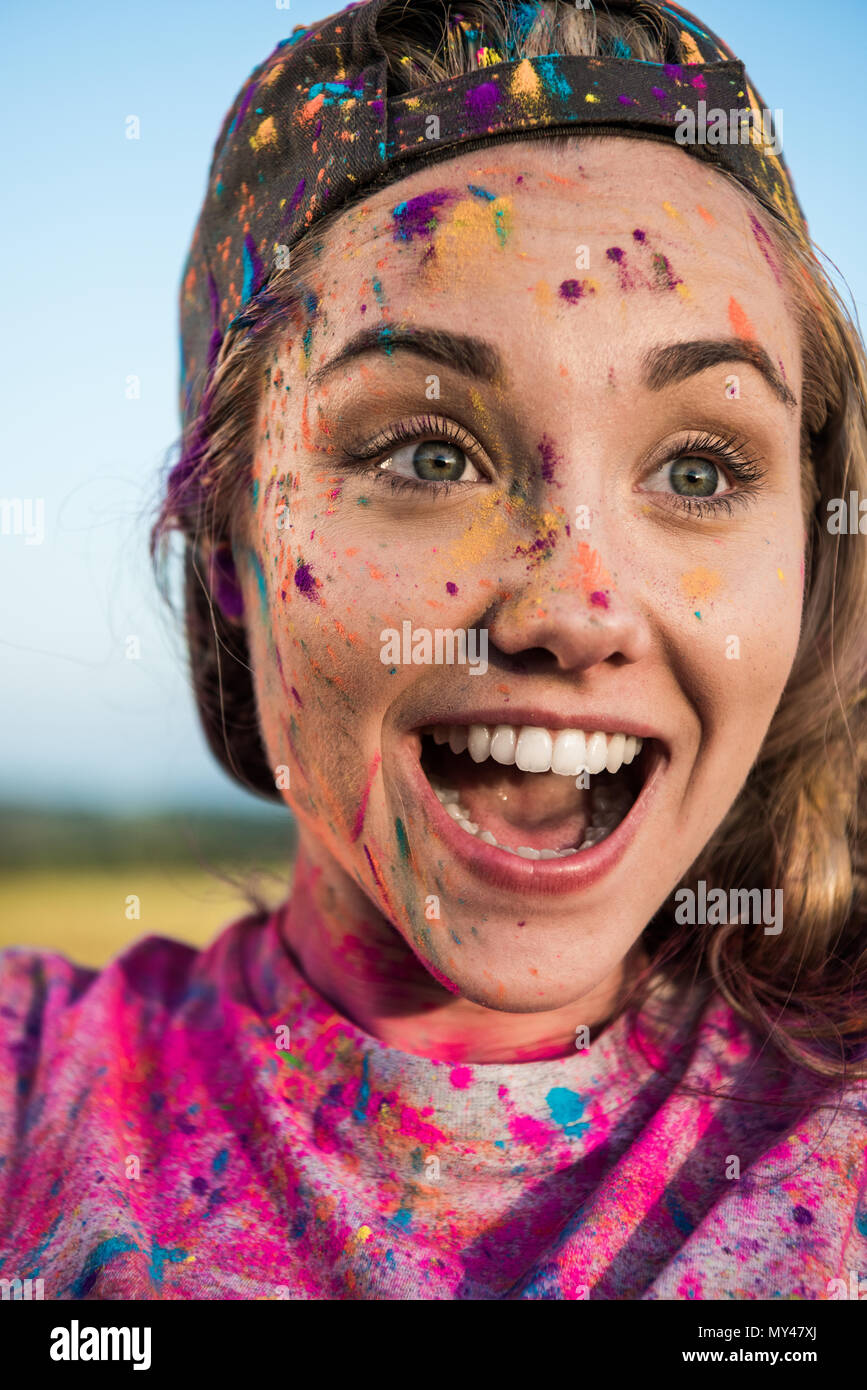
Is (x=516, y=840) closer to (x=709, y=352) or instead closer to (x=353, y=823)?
(x=353, y=823)

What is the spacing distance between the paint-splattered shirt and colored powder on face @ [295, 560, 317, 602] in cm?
90

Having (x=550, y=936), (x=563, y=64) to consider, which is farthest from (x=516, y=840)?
(x=563, y=64)

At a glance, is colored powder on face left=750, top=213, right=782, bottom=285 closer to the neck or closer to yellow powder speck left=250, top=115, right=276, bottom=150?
yellow powder speck left=250, top=115, right=276, bottom=150

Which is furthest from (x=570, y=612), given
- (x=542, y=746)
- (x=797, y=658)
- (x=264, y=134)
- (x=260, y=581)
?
(x=264, y=134)

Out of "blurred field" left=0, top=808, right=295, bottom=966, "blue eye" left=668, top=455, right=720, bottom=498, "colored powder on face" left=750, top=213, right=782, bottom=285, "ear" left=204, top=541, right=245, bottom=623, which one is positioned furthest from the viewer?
"blurred field" left=0, top=808, right=295, bottom=966

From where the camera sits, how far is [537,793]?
6.71ft

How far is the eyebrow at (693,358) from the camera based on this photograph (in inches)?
68.8

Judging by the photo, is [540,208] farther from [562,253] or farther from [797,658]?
[797,658]

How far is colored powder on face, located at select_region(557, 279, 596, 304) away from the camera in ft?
5.71

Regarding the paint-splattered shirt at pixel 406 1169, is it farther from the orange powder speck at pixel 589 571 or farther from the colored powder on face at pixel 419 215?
the colored powder on face at pixel 419 215

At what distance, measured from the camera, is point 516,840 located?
1.97 metres

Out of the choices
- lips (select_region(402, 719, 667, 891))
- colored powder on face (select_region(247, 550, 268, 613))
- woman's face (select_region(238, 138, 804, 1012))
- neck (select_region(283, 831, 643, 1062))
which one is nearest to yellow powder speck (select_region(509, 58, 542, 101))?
woman's face (select_region(238, 138, 804, 1012))

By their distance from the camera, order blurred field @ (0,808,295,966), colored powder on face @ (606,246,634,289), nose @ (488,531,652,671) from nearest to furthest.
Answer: nose @ (488,531,652,671) → colored powder on face @ (606,246,634,289) → blurred field @ (0,808,295,966)

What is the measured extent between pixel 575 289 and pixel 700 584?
54cm
